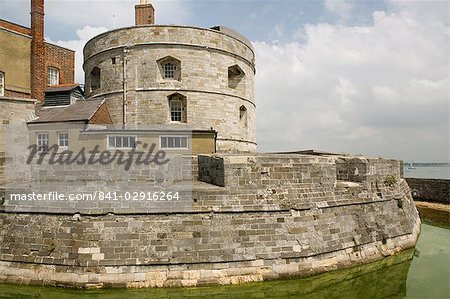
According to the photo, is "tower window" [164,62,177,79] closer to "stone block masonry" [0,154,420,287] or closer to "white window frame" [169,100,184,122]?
"white window frame" [169,100,184,122]

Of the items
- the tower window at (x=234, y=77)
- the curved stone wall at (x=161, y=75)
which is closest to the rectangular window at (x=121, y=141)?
the curved stone wall at (x=161, y=75)

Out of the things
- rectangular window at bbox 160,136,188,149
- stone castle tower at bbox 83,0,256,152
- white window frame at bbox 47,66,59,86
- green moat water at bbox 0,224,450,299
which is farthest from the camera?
white window frame at bbox 47,66,59,86

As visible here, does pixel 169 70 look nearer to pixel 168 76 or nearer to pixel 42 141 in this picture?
pixel 168 76

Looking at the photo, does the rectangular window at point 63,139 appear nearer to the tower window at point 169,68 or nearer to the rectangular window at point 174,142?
the rectangular window at point 174,142

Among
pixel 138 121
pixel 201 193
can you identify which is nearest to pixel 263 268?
pixel 201 193

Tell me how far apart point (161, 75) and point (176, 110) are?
2.10 metres

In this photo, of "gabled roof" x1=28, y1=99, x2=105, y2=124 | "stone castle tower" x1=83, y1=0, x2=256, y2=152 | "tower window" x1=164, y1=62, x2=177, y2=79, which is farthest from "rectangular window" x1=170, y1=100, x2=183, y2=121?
"gabled roof" x1=28, y1=99, x2=105, y2=124

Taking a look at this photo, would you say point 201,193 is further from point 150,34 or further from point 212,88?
point 150,34

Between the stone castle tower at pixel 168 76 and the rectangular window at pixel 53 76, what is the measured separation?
6.37m

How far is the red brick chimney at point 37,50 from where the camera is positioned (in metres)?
21.0

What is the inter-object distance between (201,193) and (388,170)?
831 cm

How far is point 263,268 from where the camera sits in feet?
30.6

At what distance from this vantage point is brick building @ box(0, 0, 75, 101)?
2009 cm

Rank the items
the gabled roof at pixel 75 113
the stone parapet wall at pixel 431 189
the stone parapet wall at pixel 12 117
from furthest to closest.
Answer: the stone parapet wall at pixel 431 189, the gabled roof at pixel 75 113, the stone parapet wall at pixel 12 117
